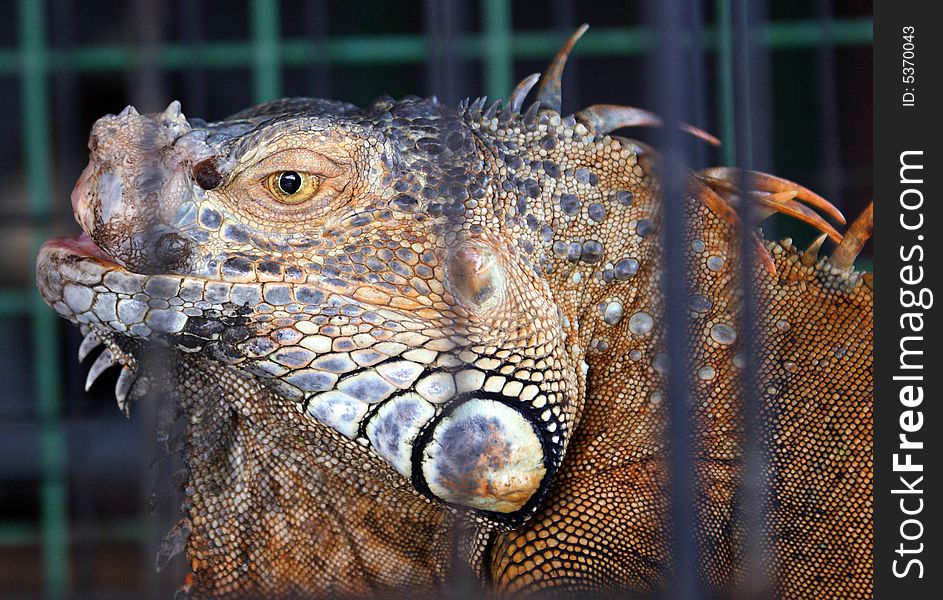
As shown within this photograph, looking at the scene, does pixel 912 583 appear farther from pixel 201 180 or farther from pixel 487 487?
pixel 201 180

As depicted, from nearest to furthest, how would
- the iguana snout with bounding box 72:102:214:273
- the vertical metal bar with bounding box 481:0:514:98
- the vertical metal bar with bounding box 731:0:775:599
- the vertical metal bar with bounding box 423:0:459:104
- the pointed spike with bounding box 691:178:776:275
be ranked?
the vertical metal bar with bounding box 423:0:459:104 < the vertical metal bar with bounding box 731:0:775:599 < the iguana snout with bounding box 72:102:214:273 < the pointed spike with bounding box 691:178:776:275 < the vertical metal bar with bounding box 481:0:514:98

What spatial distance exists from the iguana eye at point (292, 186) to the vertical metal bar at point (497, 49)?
2.52 metres

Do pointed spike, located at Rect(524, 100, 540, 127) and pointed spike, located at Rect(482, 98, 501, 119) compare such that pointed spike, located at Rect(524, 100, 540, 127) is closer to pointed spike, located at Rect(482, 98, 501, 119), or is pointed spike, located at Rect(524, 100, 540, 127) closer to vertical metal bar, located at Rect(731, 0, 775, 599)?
pointed spike, located at Rect(482, 98, 501, 119)

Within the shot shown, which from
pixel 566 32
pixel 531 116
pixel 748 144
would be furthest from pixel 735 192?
pixel 566 32

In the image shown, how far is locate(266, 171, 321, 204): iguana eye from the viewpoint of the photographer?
1597 mm

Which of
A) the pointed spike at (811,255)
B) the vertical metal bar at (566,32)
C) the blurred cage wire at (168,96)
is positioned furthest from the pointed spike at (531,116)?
the blurred cage wire at (168,96)

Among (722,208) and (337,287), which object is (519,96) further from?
(337,287)

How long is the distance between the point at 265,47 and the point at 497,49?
1034mm

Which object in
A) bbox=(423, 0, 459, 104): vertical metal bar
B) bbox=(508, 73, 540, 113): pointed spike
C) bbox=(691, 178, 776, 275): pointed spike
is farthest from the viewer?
bbox=(508, 73, 540, 113): pointed spike

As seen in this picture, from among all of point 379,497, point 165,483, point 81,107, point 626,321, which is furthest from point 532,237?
point 81,107

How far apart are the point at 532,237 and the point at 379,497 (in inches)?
22.7

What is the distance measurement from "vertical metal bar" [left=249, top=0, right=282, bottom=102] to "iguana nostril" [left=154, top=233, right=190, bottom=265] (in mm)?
2720

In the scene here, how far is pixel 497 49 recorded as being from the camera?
405 centimetres

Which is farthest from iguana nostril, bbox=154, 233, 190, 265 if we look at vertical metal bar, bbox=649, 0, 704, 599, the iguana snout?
vertical metal bar, bbox=649, 0, 704, 599
